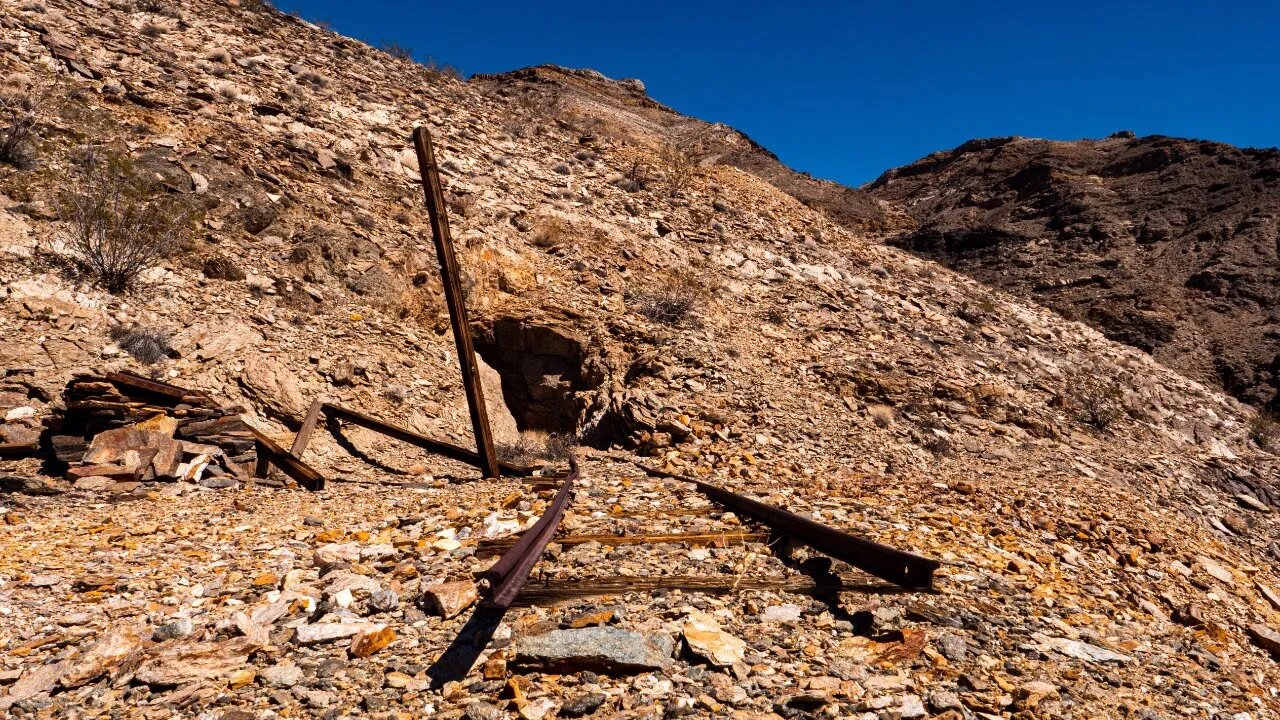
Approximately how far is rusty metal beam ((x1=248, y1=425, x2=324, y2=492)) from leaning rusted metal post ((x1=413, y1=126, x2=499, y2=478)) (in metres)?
1.85

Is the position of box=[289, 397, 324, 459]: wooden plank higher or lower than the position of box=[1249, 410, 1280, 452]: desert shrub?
lower

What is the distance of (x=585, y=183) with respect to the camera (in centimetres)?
1686

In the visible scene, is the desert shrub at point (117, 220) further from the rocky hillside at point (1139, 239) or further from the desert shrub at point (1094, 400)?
the rocky hillside at point (1139, 239)

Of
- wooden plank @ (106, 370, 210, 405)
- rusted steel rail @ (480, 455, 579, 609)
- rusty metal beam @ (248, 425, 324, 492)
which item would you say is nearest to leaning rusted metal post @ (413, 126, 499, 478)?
rusty metal beam @ (248, 425, 324, 492)

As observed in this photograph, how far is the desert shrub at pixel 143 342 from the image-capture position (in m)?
8.02

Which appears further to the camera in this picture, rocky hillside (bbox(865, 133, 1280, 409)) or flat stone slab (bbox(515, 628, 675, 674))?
rocky hillside (bbox(865, 133, 1280, 409))

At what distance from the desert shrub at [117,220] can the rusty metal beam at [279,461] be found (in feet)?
11.0

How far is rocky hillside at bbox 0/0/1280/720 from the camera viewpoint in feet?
11.8

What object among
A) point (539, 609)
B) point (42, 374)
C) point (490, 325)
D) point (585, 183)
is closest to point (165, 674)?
point (539, 609)

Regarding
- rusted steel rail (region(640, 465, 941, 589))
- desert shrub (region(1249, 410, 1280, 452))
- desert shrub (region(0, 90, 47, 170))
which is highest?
desert shrub (region(1249, 410, 1280, 452))

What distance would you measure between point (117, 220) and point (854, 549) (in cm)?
1054

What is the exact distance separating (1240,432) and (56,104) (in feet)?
75.2

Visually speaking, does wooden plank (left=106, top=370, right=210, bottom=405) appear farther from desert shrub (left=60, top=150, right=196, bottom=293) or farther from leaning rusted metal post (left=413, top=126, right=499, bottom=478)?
leaning rusted metal post (left=413, top=126, right=499, bottom=478)

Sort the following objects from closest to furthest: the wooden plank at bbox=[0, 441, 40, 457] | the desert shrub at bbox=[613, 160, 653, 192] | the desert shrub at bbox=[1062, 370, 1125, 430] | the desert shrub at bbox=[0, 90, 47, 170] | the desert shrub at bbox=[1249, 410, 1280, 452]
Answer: the wooden plank at bbox=[0, 441, 40, 457]
the desert shrub at bbox=[0, 90, 47, 170]
the desert shrub at bbox=[1062, 370, 1125, 430]
the desert shrub at bbox=[1249, 410, 1280, 452]
the desert shrub at bbox=[613, 160, 653, 192]
